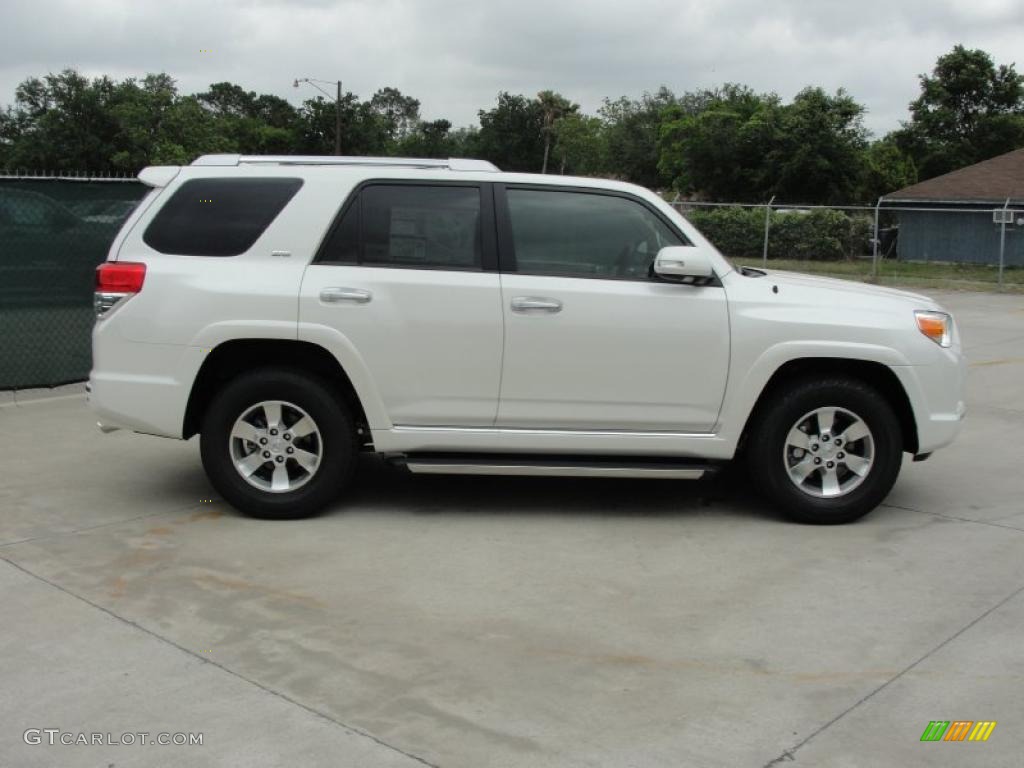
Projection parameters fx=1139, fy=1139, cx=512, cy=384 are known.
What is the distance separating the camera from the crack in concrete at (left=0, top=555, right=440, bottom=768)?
3686mm

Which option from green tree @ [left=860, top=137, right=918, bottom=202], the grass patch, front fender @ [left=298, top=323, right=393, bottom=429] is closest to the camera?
front fender @ [left=298, top=323, right=393, bottom=429]

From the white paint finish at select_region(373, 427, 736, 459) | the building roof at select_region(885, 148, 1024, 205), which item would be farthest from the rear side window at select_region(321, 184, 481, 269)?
the building roof at select_region(885, 148, 1024, 205)

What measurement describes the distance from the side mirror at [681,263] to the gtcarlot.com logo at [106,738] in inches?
132

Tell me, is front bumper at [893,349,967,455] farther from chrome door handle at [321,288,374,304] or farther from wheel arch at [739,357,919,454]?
chrome door handle at [321,288,374,304]

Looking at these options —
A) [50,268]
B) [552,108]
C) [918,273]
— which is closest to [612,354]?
[50,268]

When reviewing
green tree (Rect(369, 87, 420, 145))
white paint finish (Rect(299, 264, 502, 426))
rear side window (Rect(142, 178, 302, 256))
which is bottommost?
white paint finish (Rect(299, 264, 502, 426))

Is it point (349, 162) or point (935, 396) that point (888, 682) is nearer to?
point (935, 396)

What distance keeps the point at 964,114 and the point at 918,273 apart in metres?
25.0

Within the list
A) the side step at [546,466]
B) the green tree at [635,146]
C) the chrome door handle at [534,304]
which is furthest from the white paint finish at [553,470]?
the green tree at [635,146]

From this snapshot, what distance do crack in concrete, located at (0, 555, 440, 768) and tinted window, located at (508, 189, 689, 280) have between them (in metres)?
2.70

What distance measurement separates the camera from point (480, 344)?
6051 millimetres

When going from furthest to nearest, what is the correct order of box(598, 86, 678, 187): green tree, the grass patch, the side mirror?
box(598, 86, 678, 187): green tree → the grass patch → the side mirror

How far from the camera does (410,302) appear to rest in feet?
19.8

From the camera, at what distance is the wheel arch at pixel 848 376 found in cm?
622
